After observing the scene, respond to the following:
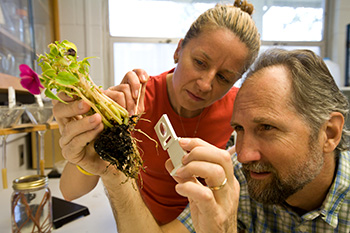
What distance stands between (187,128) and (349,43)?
2.99 meters

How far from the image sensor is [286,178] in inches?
33.3

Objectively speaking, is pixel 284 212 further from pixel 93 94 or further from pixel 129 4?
pixel 129 4

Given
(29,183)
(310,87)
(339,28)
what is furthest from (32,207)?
(339,28)

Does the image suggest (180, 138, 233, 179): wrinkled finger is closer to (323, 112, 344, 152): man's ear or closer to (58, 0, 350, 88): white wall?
(323, 112, 344, 152): man's ear

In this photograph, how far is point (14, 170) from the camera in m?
1.92

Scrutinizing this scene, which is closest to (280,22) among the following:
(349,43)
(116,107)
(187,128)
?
(349,43)

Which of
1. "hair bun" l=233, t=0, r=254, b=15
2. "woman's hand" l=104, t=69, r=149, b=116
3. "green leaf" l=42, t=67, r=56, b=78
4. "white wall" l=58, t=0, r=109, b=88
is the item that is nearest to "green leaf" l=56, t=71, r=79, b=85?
"green leaf" l=42, t=67, r=56, b=78

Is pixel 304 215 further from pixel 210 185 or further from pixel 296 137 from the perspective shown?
pixel 210 185

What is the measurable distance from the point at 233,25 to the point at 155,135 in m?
0.60

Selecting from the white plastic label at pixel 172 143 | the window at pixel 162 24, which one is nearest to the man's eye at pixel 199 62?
the white plastic label at pixel 172 143

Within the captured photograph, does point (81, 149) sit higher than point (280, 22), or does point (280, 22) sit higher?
point (280, 22)

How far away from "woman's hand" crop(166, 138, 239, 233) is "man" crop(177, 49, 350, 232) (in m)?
0.24

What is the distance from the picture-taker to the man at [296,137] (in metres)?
0.84

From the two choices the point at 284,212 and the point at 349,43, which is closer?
the point at 284,212
